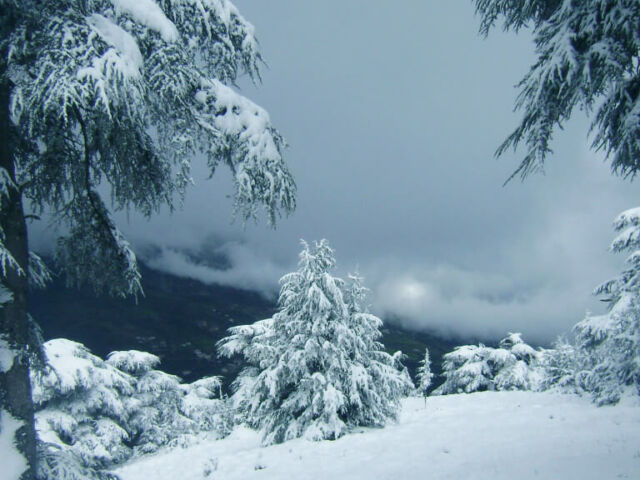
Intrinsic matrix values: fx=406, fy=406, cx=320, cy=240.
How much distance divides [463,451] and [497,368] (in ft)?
111

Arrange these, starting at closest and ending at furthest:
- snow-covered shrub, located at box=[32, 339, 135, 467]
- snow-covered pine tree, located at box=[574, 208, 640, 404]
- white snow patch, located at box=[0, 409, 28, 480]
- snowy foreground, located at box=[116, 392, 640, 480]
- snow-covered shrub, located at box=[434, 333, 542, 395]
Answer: white snow patch, located at box=[0, 409, 28, 480] < snowy foreground, located at box=[116, 392, 640, 480] < snow-covered pine tree, located at box=[574, 208, 640, 404] < snow-covered shrub, located at box=[32, 339, 135, 467] < snow-covered shrub, located at box=[434, 333, 542, 395]

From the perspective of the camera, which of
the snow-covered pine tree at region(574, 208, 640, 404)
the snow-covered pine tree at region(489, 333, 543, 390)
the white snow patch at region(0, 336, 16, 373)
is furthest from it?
the snow-covered pine tree at region(489, 333, 543, 390)

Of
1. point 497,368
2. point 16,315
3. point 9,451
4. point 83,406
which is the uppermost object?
point 497,368

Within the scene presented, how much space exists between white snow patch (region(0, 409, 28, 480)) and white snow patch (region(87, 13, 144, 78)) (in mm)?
3611

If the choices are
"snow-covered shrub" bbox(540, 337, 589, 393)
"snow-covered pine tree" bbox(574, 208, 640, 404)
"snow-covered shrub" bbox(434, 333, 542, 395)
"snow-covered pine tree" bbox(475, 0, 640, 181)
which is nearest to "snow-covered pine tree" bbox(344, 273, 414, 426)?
"snow-covered pine tree" bbox(574, 208, 640, 404)

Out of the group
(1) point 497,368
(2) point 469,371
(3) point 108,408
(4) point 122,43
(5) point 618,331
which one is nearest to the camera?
(4) point 122,43

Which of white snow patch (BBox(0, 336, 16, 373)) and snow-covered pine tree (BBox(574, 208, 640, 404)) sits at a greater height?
snow-covered pine tree (BBox(574, 208, 640, 404))

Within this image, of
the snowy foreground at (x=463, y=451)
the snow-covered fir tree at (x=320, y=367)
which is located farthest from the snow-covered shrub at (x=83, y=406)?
the snow-covered fir tree at (x=320, y=367)

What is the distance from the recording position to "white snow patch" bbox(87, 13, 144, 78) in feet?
11.8

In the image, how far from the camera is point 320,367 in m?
17.2

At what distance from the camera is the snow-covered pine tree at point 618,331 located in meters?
15.5

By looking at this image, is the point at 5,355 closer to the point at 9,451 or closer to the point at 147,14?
the point at 9,451

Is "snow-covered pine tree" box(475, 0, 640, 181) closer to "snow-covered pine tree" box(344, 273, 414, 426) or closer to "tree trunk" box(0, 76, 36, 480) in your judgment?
"tree trunk" box(0, 76, 36, 480)

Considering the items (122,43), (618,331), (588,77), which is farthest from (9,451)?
(618,331)
